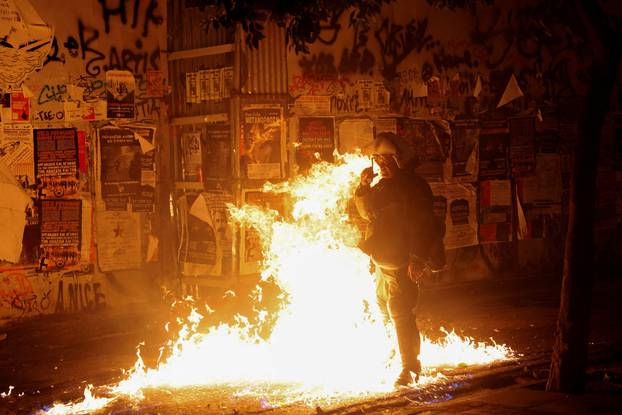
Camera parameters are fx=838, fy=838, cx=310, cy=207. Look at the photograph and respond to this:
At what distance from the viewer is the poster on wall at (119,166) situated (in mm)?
10297

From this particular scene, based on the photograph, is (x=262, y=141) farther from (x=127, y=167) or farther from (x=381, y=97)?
(x=381, y=97)

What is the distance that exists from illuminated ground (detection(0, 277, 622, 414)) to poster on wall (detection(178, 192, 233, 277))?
0.74 metres

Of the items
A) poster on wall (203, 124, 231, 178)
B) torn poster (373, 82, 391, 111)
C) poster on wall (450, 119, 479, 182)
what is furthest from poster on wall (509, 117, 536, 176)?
poster on wall (203, 124, 231, 178)

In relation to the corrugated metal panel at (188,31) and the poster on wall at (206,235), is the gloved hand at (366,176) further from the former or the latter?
the corrugated metal panel at (188,31)

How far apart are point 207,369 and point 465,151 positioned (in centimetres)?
599

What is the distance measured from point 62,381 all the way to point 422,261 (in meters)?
3.36

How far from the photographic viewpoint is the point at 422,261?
22.2 ft

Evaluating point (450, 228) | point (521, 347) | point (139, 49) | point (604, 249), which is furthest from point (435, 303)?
point (139, 49)

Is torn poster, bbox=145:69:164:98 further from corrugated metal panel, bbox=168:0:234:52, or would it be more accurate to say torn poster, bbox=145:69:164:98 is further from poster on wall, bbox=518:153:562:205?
poster on wall, bbox=518:153:562:205

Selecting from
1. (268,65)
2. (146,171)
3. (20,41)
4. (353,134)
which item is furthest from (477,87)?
(20,41)

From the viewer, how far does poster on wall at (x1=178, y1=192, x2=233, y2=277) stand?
1020cm

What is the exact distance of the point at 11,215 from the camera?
9797 mm

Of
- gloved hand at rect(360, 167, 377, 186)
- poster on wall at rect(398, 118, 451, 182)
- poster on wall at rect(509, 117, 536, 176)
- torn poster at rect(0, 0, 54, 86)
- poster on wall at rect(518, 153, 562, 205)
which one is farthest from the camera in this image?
poster on wall at rect(518, 153, 562, 205)

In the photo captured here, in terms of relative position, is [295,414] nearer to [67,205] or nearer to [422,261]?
[422,261]
